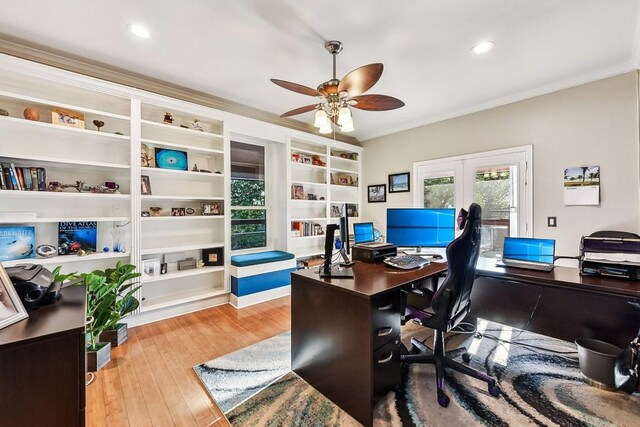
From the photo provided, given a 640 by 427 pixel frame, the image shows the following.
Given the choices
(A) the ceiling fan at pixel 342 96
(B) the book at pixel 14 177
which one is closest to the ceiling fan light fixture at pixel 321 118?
Answer: (A) the ceiling fan at pixel 342 96

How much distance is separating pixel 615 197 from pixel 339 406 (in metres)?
3.35

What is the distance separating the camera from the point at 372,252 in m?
2.21

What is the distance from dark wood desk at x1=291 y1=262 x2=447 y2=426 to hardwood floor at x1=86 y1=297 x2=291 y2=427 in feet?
2.05

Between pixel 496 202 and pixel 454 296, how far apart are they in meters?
2.44

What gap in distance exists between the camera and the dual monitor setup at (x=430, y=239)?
2057 mm

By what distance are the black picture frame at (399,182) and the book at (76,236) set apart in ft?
13.4

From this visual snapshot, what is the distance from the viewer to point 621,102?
104 inches

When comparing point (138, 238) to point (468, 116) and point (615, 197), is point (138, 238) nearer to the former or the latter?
point (468, 116)

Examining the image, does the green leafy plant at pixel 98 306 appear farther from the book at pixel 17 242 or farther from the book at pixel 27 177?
the book at pixel 27 177

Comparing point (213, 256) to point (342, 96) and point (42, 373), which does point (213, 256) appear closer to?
point (342, 96)

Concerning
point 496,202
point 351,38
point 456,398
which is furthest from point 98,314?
point 496,202

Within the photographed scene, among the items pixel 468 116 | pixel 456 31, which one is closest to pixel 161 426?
pixel 456 31

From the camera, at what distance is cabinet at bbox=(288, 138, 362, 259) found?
14.0 feet

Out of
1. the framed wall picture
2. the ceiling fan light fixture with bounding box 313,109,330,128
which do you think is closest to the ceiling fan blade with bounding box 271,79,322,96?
the ceiling fan light fixture with bounding box 313,109,330,128
